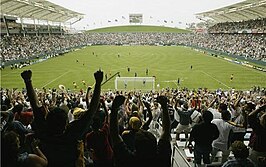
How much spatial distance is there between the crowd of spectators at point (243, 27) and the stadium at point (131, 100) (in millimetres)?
327

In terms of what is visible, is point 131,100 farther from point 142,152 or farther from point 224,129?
point 142,152

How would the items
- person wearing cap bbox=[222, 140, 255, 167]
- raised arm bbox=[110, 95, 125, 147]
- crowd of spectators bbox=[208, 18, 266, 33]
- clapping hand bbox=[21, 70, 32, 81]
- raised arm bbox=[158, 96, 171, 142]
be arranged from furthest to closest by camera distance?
crowd of spectators bbox=[208, 18, 266, 33] < person wearing cap bbox=[222, 140, 255, 167] < clapping hand bbox=[21, 70, 32, 81] < raised arm bbox=[158, 96, 171, 142] < raised arm bbox=[110, 95, 125, 147]

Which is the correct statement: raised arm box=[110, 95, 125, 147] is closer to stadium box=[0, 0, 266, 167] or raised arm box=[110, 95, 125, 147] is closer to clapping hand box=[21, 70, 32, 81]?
stadium box=[0, 0, 266, 167]

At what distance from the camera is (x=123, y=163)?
10.5ft

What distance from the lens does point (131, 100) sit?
→ 16938 millimetres

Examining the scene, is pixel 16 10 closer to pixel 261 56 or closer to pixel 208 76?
pixel 208 76

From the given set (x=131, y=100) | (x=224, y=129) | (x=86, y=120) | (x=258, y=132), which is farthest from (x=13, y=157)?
(x=131, y=100)

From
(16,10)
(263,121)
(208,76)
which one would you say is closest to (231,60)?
(208,76)

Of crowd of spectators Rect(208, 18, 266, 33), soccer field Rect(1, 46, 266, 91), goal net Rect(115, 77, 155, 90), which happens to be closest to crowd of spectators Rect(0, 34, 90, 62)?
soccer field Rect(1, 46, 266, 91)

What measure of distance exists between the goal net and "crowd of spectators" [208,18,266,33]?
4255 cm

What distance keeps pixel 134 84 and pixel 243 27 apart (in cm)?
5566

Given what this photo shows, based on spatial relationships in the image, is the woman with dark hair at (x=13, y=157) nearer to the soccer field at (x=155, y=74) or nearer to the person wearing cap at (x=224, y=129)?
the person wearing cap at (x=224, y=129)

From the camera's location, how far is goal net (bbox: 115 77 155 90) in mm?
33844

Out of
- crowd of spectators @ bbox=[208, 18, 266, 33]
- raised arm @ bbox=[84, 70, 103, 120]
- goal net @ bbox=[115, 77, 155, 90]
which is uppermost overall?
crowd of spectators @ bbox=[208, 18, 266, 33]
